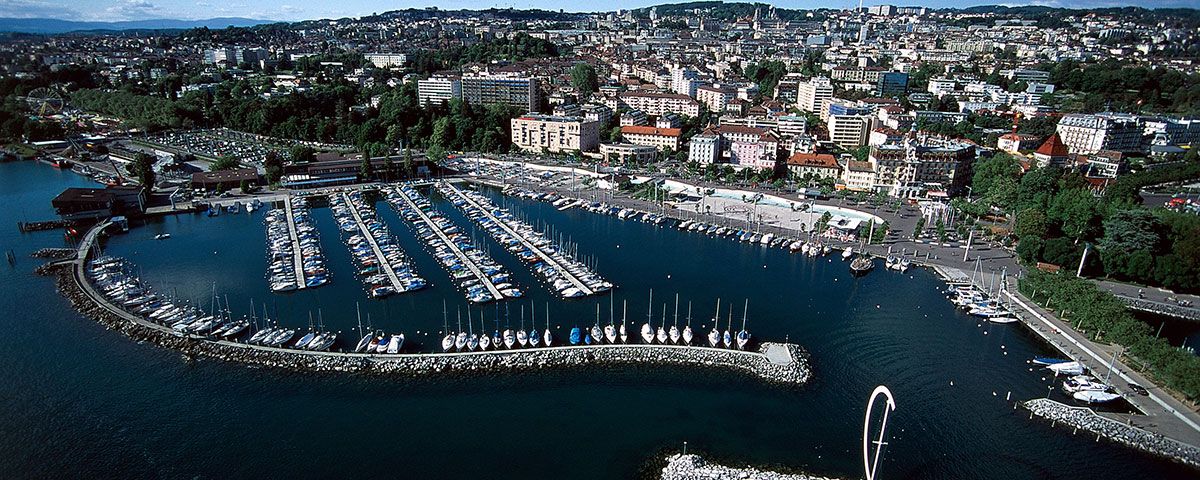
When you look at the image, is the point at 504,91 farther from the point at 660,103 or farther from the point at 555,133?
the point at 660,103

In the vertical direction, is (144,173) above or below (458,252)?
above

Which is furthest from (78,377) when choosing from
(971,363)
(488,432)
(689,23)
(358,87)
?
(689,23)

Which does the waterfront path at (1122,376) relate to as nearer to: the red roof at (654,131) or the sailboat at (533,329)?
the sailboat at (533,329)

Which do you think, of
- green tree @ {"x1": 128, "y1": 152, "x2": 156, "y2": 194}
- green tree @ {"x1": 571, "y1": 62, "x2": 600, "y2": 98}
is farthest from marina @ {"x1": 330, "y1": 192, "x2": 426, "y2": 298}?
green tree @ {"x1": 571, "y1": 62, "x2": 600, "y2": 98}

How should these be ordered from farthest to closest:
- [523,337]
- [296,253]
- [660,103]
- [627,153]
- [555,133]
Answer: [660,103] < [555,133] < [627,153] < [296,253] < [523,337]

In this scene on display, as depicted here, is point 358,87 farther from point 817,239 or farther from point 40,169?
point 817,239

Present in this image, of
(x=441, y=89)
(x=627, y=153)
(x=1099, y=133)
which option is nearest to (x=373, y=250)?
(x=627, y=153)

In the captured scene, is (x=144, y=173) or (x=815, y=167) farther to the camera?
(x=815, y=167)
